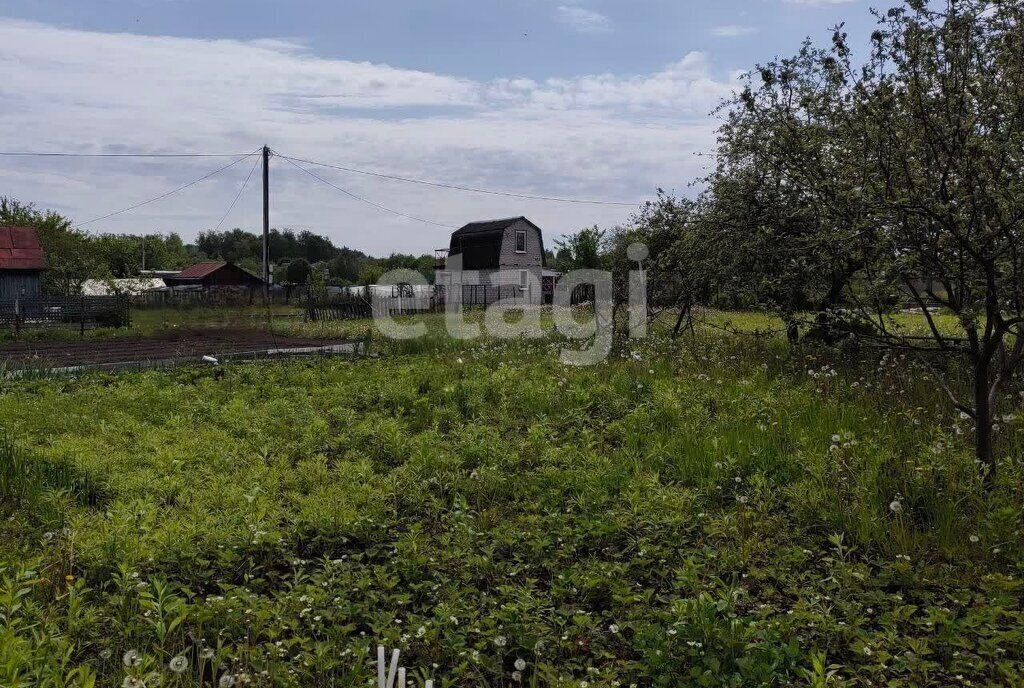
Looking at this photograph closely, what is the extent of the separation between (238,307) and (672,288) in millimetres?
16991

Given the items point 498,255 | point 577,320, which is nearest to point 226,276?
point 498,255

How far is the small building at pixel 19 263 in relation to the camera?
27266mm

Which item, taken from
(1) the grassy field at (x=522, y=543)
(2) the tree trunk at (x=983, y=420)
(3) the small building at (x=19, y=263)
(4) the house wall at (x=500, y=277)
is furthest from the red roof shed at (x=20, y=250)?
(2) the tree trunk at (x=983, y=420)

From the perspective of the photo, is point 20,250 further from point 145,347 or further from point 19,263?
point 145,347

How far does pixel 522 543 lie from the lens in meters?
4.66

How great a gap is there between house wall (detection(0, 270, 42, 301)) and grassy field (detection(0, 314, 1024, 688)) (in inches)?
916

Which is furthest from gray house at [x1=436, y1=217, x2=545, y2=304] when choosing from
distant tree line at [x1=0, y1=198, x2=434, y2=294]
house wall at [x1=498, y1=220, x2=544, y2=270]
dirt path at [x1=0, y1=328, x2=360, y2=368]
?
dirt path at [x1=0, y1=328, x2=360, y2=368]

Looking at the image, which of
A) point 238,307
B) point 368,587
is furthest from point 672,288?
point 238,307

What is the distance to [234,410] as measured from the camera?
317 inches

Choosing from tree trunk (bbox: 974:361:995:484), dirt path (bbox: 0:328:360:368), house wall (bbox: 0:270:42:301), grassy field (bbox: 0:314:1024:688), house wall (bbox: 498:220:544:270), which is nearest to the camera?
grassy field (bbox: 0:314:1024:688)

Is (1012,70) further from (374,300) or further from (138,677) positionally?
(374,300)

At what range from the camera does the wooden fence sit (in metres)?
21.0

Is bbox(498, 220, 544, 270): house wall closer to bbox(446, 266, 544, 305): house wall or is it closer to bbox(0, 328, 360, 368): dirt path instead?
bbox(446, 266, 544, 305): house wall

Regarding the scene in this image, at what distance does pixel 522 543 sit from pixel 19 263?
29055mm
